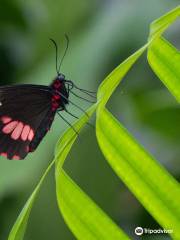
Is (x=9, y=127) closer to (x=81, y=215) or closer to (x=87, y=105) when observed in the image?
(x=87, y=105)

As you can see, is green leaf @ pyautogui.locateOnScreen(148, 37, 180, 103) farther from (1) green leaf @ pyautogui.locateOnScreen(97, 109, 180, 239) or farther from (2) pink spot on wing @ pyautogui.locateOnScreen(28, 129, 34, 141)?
(2) pink spot on wing @ pyautogui.locateOnScreen(28, 129, 34, 141)

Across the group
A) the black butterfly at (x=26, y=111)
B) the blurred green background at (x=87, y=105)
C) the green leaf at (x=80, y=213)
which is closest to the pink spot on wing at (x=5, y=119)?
the black butterfly at (x=26, y=111)

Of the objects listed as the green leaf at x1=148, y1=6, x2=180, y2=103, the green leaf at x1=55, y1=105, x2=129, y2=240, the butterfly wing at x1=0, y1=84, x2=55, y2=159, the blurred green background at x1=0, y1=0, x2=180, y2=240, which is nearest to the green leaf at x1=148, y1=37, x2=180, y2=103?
the green leaf at x1=148, y1=6, x2=180, y2=103

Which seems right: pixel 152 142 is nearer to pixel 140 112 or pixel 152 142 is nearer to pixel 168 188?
pixel 140 112

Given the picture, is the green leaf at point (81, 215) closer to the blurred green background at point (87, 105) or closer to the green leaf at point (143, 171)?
the green leaf at point (143, 171)

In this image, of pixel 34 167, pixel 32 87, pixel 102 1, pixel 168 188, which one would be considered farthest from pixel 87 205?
pixel 102 1

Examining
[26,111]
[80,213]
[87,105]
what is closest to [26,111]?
[26,111]
